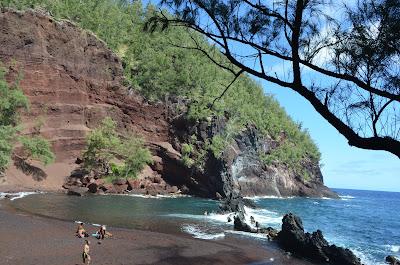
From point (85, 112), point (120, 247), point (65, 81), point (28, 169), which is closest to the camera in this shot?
point (120, 247)

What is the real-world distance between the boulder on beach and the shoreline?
1.78 meters

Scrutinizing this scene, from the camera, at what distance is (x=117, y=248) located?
26.6 metres

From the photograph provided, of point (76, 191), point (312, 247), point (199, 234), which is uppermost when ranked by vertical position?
point (76, 191)

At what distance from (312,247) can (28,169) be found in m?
47.1

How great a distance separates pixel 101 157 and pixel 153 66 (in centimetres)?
2846

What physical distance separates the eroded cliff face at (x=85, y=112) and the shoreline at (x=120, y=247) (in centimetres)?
3132

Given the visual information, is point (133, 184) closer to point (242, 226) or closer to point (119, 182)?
point (119, 182)

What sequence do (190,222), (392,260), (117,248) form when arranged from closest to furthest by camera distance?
(117,248) < (392,260) < (190,222)

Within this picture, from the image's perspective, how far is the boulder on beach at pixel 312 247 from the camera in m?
31.2

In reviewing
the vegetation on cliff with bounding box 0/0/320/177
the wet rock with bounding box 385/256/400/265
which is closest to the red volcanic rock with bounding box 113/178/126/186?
the vegetation on cliff with bounding box 0/0/320/177

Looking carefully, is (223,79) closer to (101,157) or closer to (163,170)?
(163,170)

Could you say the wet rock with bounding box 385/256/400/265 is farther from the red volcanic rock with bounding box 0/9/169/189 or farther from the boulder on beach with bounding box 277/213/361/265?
the red volcanic rock with bounding box 0/9/169/189

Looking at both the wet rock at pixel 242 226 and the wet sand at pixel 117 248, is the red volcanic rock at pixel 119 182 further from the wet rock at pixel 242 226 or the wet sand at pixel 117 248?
the wet sand at pixel 117 248

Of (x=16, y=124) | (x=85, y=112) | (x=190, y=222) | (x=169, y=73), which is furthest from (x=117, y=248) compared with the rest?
(x=169, y=73)
